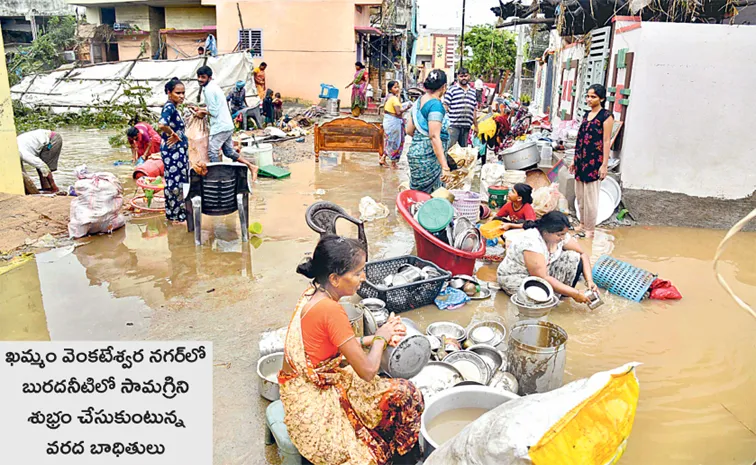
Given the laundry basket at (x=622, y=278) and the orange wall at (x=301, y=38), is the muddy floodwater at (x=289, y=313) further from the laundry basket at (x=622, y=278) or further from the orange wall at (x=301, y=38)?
the orange wall at (x=301, y=38)

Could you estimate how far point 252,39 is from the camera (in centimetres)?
1908

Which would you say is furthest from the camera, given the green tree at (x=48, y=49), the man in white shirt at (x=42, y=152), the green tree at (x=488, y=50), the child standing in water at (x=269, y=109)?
the green tree at (x=488, y=50)

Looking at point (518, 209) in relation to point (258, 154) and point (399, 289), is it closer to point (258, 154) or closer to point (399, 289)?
point (399, 289)

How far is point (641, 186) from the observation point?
271 inches

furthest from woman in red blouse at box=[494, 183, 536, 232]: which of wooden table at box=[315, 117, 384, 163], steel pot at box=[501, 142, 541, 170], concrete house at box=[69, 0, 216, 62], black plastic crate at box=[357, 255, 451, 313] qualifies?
concrete house at box=[69, 0, 216, 62]

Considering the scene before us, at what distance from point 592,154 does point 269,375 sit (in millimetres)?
4260

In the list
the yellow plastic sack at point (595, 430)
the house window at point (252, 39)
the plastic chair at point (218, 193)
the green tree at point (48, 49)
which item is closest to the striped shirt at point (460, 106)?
the plastic chair at point (218, 193)

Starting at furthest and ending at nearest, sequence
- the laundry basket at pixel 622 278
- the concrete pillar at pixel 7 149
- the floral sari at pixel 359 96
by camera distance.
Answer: the floral sari at pixel 359 96, the concrete pillar at pixel 7 149, the laundry basket at pixel 622 278

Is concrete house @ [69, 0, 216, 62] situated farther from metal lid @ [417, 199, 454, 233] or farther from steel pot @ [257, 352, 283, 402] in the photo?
steel pot @ [257, 352, 283, 402]

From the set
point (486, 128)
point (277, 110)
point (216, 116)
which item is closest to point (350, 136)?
point (486, 128)

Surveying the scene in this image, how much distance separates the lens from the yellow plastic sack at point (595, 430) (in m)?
1.63

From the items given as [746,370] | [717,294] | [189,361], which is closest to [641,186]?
[717,294]

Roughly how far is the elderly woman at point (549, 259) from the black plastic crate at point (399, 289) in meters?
0.57

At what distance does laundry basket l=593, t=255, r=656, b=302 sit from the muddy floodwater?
5.5 inches
